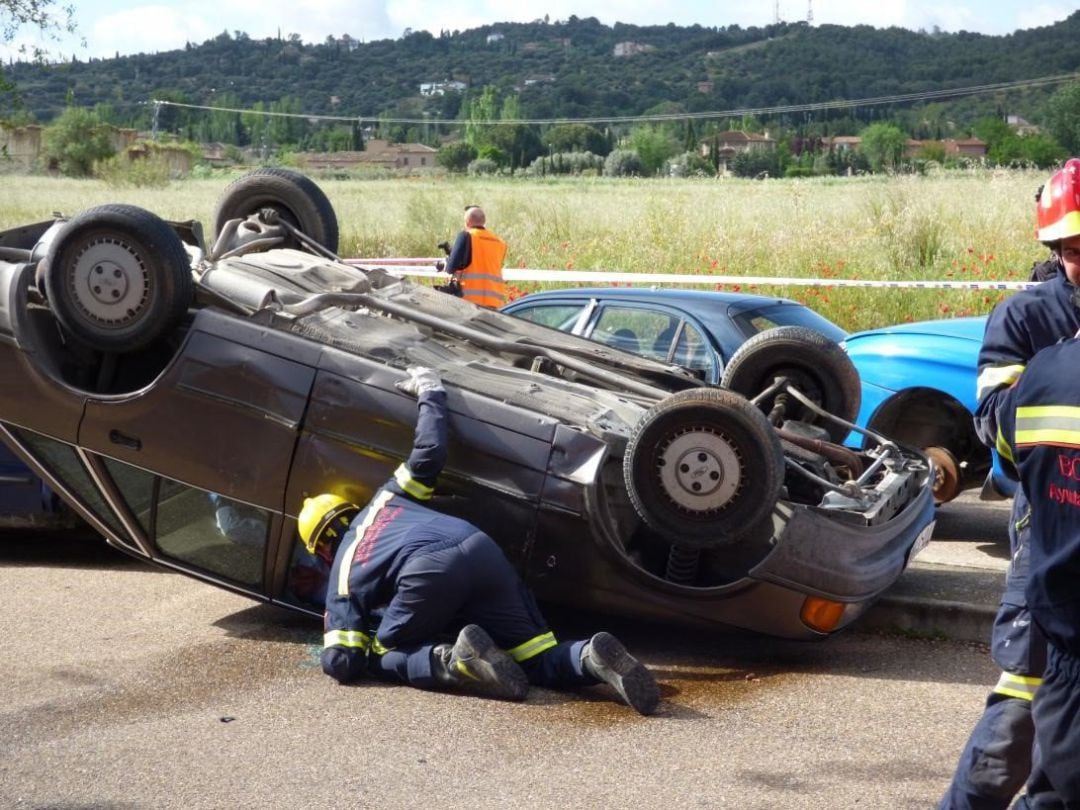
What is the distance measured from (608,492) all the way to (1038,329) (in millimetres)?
2608

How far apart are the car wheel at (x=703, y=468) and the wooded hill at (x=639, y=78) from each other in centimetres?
12994

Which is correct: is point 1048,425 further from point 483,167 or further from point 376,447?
point 483,167

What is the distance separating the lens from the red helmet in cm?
359

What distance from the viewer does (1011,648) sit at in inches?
157

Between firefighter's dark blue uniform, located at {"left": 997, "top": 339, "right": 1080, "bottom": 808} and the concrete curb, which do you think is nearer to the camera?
firefighter's dark blue uniform, located at {"left": 997, "top": 339, "right": 1080, "bottom": 808}

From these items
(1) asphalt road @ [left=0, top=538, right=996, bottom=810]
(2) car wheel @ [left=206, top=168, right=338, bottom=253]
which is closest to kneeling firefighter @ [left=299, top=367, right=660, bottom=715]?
(1) asphalt road @ [left=0, top=538, right=996, bottom=810]

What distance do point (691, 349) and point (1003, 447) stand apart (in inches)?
235

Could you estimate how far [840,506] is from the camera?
20.7ft

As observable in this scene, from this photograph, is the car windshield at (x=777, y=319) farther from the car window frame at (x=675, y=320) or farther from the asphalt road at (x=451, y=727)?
the asphalt road at (x=451, y=727)

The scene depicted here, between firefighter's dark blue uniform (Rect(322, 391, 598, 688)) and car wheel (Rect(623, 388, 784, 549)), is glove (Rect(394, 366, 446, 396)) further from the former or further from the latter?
car wheel (Rect(623, 388, 784, 549))

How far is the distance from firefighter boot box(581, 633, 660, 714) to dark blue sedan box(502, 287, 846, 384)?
3.55 meters

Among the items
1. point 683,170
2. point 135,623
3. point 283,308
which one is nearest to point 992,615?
point 283,308

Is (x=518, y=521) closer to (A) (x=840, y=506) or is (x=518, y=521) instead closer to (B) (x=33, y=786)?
(A) (x=840, y=506)

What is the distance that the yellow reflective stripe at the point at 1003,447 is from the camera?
3.32 meters
